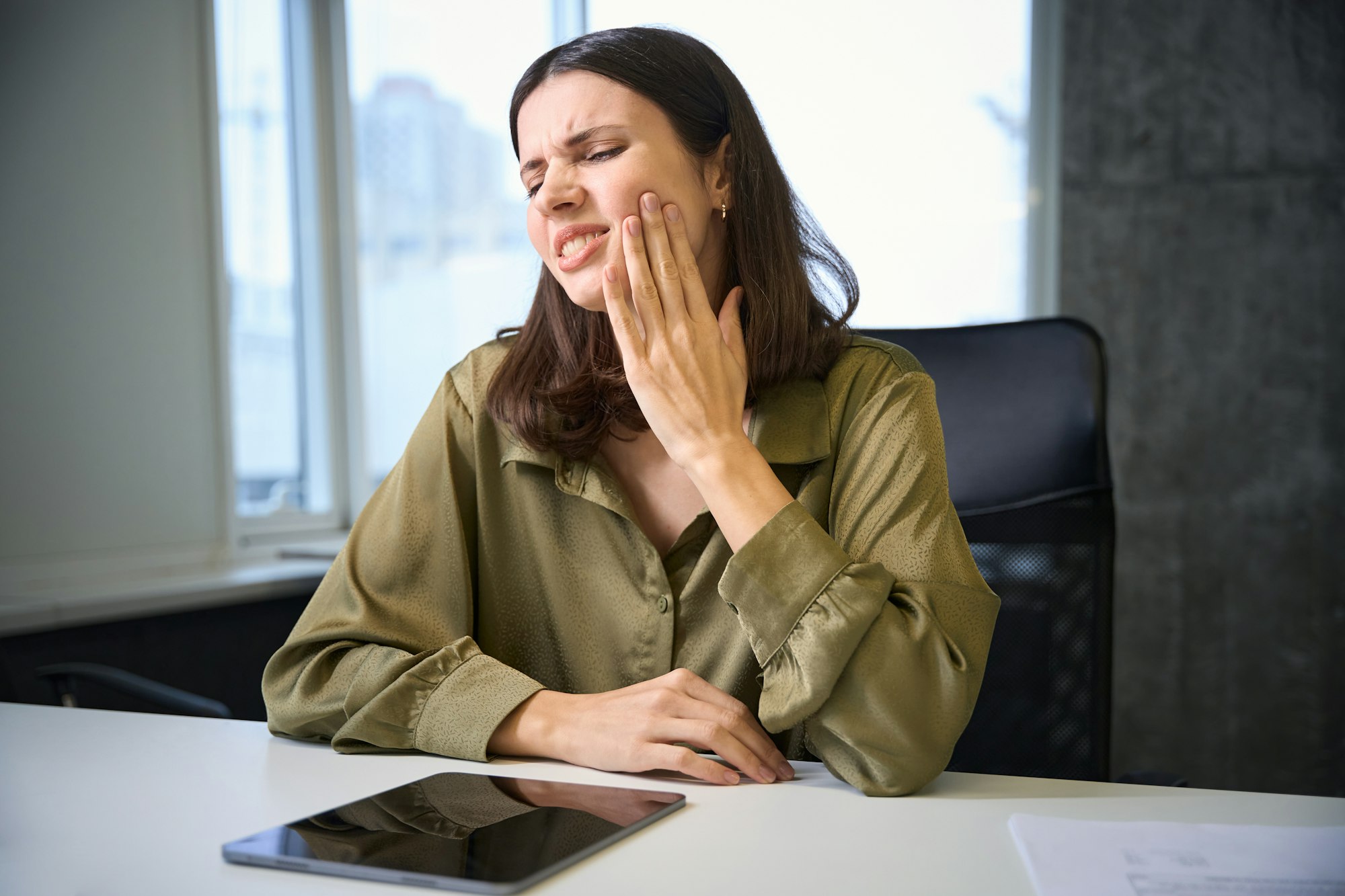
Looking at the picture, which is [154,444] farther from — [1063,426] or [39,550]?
[1063,426]

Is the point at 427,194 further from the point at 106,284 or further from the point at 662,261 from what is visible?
the point at 662,261

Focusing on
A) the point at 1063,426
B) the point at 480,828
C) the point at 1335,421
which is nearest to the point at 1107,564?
the point at 1063,426

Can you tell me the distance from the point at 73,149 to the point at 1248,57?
2.77 meters

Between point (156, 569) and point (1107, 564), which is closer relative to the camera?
point (1107, 564)

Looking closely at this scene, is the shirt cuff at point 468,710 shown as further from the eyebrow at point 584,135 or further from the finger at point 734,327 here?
the eyebrow at point 584,135

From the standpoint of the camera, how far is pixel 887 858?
71 centimetres

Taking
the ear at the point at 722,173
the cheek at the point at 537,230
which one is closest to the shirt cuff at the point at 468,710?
the cheek at the point at 537,230

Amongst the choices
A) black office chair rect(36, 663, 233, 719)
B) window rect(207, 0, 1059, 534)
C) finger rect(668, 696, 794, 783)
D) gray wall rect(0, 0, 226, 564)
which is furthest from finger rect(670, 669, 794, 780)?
window rect(207, 0, 1059, 534)

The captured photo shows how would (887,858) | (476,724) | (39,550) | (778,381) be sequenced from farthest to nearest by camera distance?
(39,550) → (778,381) → (476,724) → (887,858)

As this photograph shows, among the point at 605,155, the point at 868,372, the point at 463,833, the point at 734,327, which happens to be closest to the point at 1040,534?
the point at 868,372

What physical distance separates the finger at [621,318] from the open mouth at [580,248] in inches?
1.9

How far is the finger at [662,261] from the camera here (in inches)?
45.6

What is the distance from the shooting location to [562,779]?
36.2 inches

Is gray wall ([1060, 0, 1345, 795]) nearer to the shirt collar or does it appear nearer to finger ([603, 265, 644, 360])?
the shirt collar
